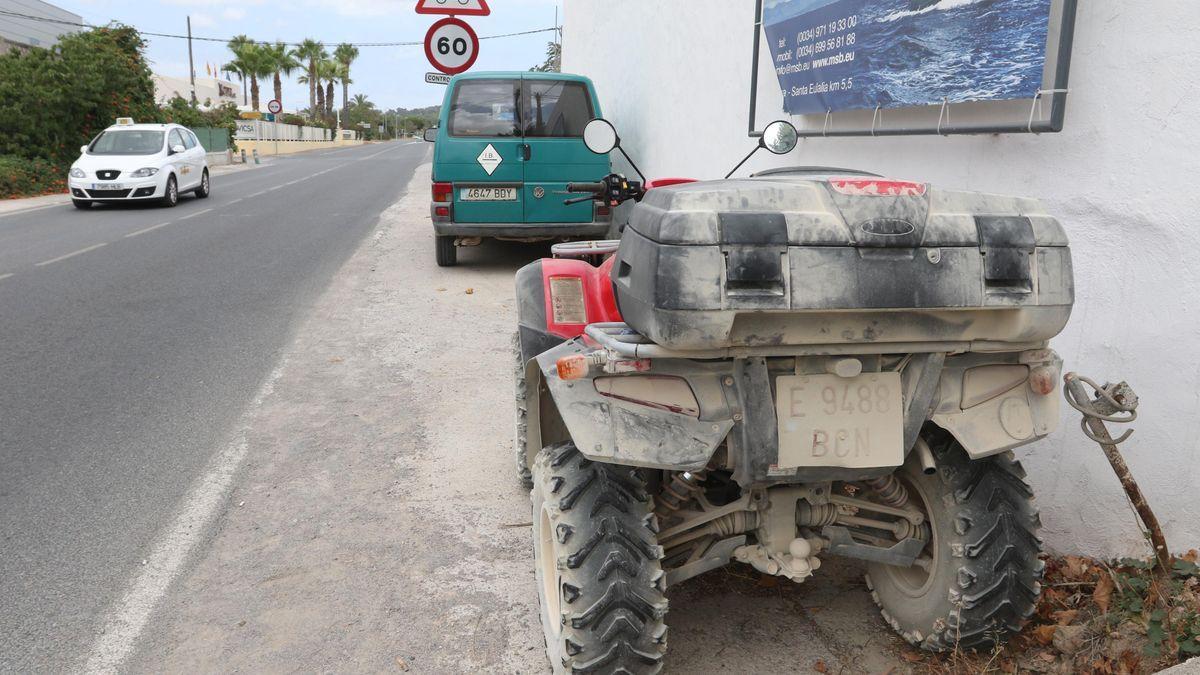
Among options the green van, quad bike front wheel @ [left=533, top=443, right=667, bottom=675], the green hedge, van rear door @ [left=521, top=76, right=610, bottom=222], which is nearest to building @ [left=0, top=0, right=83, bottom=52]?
the green hedge

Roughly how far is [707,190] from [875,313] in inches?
22.2

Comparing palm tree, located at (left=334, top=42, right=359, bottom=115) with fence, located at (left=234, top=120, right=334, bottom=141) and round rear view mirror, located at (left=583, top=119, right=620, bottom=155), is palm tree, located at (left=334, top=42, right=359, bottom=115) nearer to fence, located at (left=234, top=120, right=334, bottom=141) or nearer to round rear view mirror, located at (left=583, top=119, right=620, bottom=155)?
fence, located at (left=234, top=120, right=334, bottom=141)

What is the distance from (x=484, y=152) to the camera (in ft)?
31.9

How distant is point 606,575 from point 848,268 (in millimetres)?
1072

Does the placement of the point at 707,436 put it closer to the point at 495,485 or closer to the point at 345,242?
the point at 495,485

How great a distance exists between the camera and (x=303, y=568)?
12.0 ft

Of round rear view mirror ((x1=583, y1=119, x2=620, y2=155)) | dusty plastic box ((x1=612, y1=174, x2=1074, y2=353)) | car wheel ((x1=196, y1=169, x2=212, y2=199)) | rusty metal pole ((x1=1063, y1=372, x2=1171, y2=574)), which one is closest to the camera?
dusty plastic box ((x1=612, y1=174, x2=1074, y2=353))

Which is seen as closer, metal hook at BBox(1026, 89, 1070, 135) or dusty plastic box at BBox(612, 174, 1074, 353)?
dusty plastic box at BBox(612, 174, 1074, 353)

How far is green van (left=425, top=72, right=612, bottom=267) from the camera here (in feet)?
32.0

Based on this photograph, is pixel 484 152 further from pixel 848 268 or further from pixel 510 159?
pixel 848 268

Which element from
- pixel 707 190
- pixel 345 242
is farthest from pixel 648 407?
pixel 345 242

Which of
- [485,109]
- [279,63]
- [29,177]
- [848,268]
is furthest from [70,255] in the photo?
A: [279,63]

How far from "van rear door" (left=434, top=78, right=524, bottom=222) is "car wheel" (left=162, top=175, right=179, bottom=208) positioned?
33.4 ft

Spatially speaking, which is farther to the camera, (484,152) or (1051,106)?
(484,152)
